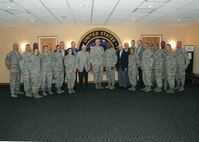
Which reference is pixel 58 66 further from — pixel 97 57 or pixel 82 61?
pixel 97 57

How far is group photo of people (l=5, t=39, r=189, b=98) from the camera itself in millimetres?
6289

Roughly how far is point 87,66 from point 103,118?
3.39 metres

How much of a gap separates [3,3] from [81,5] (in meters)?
1.84

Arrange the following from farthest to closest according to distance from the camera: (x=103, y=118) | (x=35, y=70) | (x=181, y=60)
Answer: (x=181, y=60) → (x=35, y=70) → (x=103, y=118)

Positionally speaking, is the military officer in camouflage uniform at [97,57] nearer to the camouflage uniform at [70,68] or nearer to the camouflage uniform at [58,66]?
the camouflage uniform at [70,68]

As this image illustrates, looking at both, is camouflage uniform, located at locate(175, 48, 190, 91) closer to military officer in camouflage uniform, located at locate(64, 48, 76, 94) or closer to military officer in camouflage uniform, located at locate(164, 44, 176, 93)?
military officer in camouflage uniform, located at locate(164, 44, 176, 93)

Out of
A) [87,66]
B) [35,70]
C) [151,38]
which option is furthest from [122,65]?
[35,70]

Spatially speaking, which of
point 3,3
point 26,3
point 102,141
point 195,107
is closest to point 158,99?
point 195,107

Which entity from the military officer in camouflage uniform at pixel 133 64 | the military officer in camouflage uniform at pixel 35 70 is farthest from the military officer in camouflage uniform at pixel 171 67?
the military officer in camouflage uniform at pixel 35 70

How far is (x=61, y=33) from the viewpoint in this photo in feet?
29.9

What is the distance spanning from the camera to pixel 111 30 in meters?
9.16

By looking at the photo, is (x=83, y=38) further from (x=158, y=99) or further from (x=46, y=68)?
(x=158, y=99)

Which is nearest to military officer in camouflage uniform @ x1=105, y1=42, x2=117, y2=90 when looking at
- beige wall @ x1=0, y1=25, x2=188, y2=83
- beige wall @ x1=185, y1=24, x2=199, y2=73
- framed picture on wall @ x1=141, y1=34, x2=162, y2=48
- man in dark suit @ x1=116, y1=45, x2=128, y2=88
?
man in dark suit @ x1=116, y1=45, x2=128, y2=88

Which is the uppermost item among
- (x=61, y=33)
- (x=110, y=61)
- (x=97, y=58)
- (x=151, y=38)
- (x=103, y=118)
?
(x=61, y=33)
